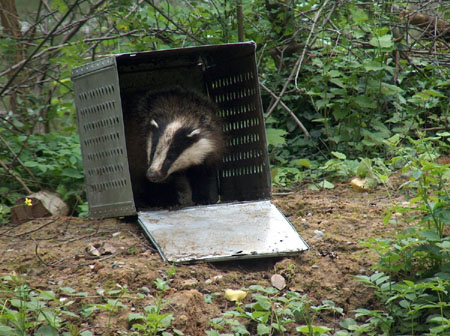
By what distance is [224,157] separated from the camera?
221 inches

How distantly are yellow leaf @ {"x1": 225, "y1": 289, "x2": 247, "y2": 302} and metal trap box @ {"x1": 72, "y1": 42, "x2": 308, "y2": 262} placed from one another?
→ 17.5 inches

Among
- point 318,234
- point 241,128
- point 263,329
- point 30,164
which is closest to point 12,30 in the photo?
point 30,164

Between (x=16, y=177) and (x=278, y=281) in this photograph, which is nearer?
(x=278, y=281)

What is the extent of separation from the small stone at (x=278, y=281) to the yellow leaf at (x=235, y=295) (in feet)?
0.94

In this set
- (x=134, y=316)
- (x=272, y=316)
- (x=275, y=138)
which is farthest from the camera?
(x=275, y=138)

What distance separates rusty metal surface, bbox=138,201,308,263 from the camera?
12.9 feet

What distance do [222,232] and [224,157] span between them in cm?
141

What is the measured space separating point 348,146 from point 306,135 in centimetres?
50

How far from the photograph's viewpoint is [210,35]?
681cm

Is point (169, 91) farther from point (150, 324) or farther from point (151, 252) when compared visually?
point (150, 324)

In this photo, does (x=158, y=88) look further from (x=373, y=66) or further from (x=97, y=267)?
(x=97, y=267)

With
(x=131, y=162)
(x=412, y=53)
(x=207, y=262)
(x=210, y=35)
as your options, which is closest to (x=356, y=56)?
(x=412, y=53)

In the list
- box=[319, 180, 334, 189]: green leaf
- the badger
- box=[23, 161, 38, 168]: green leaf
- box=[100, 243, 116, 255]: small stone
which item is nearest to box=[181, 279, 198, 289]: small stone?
box=[100, 243, 116, 255]: small stone

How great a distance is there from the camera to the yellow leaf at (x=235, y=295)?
3.44 meters
